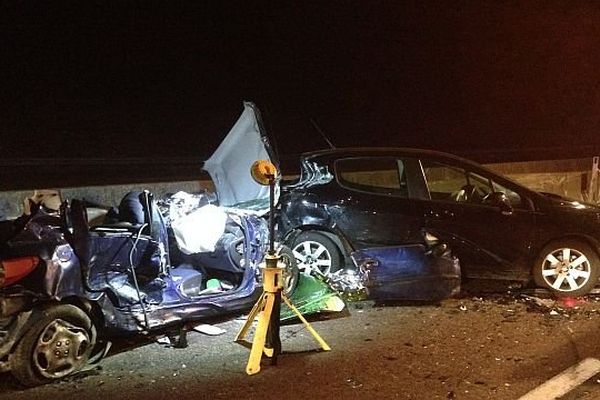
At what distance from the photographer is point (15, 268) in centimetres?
466

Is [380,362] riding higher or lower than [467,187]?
lower

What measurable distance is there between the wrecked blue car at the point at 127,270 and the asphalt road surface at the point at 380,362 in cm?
23

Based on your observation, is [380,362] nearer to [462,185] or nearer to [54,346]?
[54,346]

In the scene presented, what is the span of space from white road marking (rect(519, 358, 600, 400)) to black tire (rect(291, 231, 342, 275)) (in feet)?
9.41

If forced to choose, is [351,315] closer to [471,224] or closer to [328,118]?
[471,224]

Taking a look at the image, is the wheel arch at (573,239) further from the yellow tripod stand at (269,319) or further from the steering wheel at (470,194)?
the yellow tripod stand at (269,319)

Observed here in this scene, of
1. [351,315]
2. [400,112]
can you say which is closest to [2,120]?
[400,112]

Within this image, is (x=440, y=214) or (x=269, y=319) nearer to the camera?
(x=269, y=319)

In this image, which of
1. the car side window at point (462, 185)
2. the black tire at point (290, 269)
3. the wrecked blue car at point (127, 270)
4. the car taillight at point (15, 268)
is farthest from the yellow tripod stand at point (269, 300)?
the car side window at point (462, 185)

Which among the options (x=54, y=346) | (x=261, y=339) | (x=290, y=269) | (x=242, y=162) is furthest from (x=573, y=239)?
(x=54, y=346)

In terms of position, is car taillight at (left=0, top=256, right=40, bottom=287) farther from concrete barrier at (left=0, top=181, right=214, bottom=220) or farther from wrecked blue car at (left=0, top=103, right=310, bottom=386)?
concrete barrier at (left=0, top=181, right=214, bottom=220)

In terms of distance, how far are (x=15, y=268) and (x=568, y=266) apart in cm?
551

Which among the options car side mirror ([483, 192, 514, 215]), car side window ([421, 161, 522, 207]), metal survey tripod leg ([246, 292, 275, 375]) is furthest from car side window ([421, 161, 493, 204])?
metal survey tripod leg ([246, 292, 275, 375])

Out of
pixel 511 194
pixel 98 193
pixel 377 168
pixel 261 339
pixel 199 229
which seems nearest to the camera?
pixel 261 339
